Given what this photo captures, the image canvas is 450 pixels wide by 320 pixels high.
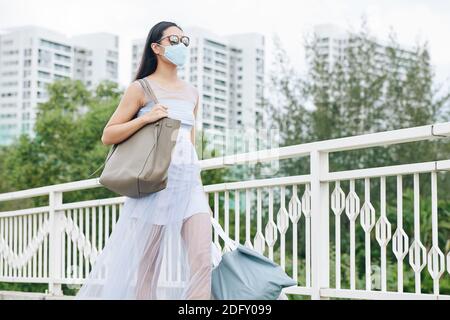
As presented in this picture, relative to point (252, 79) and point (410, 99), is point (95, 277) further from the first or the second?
point (252, 79)

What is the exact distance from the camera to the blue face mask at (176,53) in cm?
339

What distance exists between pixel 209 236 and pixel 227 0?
2206 cm

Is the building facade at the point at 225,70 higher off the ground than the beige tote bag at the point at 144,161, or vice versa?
the building facade at the point at 225,70

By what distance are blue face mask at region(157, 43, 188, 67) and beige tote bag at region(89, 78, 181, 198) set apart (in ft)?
0.62

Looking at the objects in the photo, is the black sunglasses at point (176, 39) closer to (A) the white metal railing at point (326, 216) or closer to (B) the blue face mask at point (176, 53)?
(B) the blue face mask at point (176, 53)

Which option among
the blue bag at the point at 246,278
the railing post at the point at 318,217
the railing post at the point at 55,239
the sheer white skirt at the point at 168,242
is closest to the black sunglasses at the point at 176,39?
the sheer white skirt at the point at 168,242

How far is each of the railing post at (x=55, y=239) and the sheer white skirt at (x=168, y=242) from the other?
120 inches

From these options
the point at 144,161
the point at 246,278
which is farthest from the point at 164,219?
the point at 246,278

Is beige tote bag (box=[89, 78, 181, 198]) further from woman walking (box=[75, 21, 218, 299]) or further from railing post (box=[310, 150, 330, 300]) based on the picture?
railing post (box=[310, 150, 330, 300])

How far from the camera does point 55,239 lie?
644 cm

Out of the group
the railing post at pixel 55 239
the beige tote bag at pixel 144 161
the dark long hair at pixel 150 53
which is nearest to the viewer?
the beige tote bag at pixel 144 161

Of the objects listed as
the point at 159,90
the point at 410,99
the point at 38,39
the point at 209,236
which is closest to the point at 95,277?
the point at 209,236

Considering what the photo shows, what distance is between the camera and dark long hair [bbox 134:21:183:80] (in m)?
3.46
